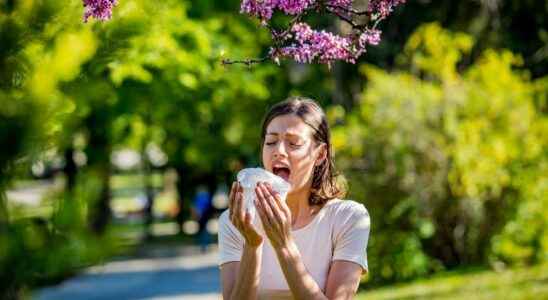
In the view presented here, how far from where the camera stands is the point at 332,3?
3434 millimetres

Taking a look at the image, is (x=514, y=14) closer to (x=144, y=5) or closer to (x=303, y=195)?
(x=303, y=195)

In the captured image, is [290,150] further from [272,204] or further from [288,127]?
[272,204]

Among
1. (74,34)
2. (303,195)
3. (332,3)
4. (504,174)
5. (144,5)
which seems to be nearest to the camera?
(74,34)

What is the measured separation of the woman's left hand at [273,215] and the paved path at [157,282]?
1372 cm

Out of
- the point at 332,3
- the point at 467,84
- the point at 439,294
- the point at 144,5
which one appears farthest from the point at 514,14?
the point at 144,5

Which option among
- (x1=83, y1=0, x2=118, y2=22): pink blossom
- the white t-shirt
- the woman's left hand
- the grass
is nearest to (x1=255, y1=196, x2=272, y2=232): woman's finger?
the woman's left hand

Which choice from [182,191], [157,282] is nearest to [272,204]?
[157,282]

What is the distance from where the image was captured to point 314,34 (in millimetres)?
3529

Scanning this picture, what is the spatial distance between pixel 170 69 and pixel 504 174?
16.4 ft

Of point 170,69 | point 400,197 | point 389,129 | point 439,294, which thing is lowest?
point 439,294

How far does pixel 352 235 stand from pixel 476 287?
1059 centimetres

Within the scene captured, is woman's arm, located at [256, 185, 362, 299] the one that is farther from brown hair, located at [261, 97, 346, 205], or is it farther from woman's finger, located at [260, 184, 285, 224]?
brown hair, located at [261, 97, 346, 205]

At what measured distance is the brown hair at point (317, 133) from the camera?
3.04m

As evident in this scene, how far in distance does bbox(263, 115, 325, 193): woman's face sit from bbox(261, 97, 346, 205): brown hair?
0.07 ft
